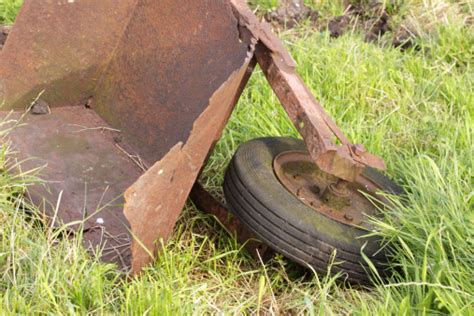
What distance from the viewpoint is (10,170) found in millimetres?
3289

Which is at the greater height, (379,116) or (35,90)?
(35,90)

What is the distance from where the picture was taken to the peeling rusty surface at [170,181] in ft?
8.54

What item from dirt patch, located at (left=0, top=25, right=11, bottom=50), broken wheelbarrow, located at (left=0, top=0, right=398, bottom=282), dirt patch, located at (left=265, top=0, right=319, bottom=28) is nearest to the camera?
broken wheelbarrow, located at (left=0, top=0, right=398, bottom=282)

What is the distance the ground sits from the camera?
2596 millimetres

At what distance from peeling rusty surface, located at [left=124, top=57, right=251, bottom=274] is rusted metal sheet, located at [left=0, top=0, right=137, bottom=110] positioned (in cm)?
125

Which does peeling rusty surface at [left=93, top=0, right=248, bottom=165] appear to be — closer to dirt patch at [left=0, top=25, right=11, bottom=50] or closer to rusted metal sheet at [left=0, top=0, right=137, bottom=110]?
rusted metal sheet at [left=0, top=0, right=137, bottom=110]

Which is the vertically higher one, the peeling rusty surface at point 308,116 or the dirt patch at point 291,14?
the peeling rusty surface at point 308,116

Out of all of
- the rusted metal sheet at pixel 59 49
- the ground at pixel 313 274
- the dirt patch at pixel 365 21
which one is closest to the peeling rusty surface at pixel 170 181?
the ground at pixel 313 274

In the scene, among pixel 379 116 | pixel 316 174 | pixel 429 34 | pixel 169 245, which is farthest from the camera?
pixel 429 34

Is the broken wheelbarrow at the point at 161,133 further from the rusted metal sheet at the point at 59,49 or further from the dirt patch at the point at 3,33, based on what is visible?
the dirt patch at the point at 3,33

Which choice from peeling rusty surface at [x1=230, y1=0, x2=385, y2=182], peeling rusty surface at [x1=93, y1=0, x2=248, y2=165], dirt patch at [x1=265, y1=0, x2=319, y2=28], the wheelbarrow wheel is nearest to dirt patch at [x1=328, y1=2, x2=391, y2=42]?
dirt patch at [x1=265, y1=0, x2=319, y2=28]

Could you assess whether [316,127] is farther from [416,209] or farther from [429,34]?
[429,34]

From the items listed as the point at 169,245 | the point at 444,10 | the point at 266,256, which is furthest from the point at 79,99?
the point at 444,10

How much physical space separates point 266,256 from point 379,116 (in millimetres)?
1800
